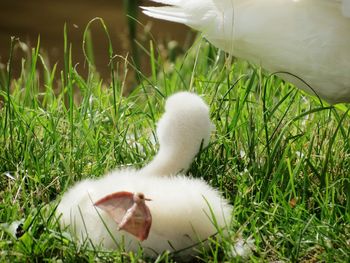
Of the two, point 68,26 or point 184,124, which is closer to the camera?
point 184,124

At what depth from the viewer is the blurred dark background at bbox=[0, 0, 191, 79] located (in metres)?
7.02

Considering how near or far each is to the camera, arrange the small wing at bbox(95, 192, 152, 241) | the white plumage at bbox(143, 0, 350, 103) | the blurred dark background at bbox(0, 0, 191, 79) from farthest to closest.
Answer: the blurred dark background at bbox(0, 0, 191, 79)
the white plumage at bbox(143, 0, 350, 103)
the small wing at bbox(95, 192, 152, 241)

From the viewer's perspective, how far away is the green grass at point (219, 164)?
2506mm

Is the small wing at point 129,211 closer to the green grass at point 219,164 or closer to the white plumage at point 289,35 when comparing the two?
the green grass at point 219,164

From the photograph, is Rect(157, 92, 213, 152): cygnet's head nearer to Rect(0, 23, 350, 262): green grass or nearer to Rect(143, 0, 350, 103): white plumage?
Rect(0, 23, 350, 262): green grass

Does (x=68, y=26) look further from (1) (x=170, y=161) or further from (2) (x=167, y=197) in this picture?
(2) (x=167, y=197)

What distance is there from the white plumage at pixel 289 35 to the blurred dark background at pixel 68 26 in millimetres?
3602

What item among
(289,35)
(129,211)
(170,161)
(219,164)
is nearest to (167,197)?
(129,211)

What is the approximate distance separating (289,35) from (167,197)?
79 centimetres

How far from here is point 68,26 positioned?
24.2ft

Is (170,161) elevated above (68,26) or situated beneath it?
elevated above

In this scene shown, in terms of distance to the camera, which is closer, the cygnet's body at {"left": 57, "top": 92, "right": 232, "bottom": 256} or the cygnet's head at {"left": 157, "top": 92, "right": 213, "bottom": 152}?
the cygnet's body at {"left": 57, "top": 92, "right": 232, "bottom": 256}

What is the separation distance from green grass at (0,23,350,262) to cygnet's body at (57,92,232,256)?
49 mm

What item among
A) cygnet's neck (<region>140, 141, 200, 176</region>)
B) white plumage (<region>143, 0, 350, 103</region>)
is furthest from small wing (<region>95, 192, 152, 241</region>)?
white plumage (<region>143, 0, 350, 103</region>)
